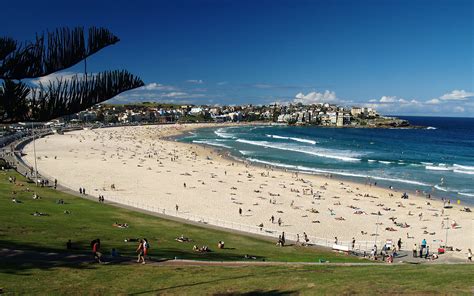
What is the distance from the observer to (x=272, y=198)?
32062 mm

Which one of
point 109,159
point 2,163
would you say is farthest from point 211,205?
point 109,159

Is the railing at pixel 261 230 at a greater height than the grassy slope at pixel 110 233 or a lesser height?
lesser

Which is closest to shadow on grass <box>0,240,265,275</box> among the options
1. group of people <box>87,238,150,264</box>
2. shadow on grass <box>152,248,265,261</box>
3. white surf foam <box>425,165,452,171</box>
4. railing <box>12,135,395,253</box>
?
shadow on grass <box>152,248,265,261</box>

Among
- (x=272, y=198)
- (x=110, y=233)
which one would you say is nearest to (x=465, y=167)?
(x=272, y=198)

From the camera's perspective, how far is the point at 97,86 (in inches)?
244

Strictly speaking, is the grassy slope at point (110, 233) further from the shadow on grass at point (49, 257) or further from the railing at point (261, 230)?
the railing at point (261, 230)

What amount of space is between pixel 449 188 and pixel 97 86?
130 ft

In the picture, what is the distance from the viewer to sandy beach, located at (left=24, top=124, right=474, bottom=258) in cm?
2423

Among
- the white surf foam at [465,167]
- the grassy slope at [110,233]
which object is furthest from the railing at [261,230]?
the white surf foam at [465,167]

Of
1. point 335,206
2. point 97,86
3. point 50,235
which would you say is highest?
point 97,86

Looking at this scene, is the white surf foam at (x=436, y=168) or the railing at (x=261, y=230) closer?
the railing at (x=261, y=230)

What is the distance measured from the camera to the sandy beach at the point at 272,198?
2423 centimetres

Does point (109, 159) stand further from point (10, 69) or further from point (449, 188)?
point (10, 69)

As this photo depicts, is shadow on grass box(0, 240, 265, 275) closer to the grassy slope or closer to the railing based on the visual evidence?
the grassy slope
